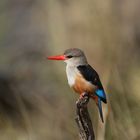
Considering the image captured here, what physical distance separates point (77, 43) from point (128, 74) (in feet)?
4.03

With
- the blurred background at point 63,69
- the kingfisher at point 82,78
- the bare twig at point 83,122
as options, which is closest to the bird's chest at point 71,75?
the kingfisher at point 82,78

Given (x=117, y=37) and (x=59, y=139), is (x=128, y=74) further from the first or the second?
(x=59, y=139)

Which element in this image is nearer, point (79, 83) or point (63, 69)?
point (79, 83)

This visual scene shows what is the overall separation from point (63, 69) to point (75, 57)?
268 cm

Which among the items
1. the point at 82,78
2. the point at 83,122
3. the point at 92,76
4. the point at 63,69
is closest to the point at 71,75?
the point at 82,78

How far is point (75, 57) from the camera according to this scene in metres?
7.82

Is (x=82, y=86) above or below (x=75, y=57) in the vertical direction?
below

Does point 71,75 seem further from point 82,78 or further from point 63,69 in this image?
point 63,69

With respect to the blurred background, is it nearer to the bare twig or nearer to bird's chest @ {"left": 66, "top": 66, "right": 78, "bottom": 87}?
bird's chest @ {"left": 66, "top": 66, "right": 78, "bottom": 87}

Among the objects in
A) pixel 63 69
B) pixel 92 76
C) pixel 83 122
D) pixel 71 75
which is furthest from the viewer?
pixel 63 69

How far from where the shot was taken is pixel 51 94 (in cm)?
1099

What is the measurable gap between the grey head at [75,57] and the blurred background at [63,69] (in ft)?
2.01

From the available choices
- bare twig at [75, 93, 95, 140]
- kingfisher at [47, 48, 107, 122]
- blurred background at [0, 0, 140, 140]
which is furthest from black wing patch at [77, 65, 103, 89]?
blurred background at [0, 0, 140, 140]

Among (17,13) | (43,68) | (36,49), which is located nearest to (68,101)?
(43,68)
